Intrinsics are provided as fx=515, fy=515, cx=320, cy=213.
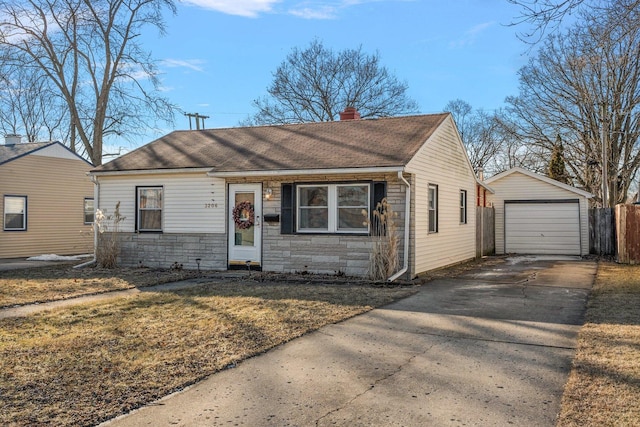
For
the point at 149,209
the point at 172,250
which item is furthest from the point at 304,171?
the point at 149,209

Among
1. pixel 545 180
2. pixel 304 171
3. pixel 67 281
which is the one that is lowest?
pixel 67 281

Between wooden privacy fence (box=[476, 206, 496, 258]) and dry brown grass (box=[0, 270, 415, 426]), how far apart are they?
29.1 feet

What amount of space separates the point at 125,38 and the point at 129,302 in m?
20.8

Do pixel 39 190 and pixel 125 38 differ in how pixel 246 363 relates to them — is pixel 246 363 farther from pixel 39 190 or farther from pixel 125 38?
pixel 125 38

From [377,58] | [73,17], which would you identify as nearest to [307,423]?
[73,17]

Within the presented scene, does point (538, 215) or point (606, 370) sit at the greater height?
point (538, 215)

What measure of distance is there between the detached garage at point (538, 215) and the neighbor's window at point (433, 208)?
7.85 m

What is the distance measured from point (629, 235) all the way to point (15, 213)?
803 inches

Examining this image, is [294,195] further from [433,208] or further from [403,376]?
[403,376]

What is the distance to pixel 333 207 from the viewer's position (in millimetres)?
12180

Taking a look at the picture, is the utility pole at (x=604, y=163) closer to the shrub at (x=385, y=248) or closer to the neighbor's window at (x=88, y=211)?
the shrub at (x=385, y=248)

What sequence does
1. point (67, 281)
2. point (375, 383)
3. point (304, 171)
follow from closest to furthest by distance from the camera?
point (375, 383), point (67, 281), point (304, 171)

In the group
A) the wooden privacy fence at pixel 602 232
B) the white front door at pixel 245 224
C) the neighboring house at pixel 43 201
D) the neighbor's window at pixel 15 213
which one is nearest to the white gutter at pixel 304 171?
the white front door at pixel 245 224

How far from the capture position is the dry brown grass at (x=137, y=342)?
4148 millimetres
